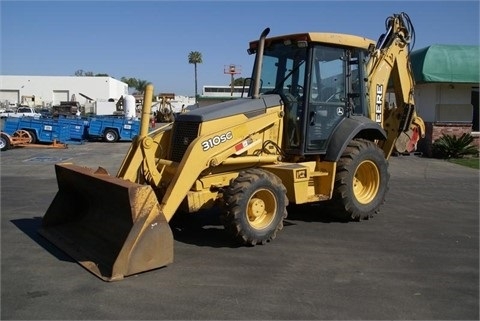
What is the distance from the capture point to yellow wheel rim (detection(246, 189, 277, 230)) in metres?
6.43

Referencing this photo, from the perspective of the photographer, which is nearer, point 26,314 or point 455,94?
point 26,314

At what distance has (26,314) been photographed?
432cm

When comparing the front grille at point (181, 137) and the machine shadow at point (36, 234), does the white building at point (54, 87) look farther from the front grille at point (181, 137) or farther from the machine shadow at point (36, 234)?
the front grille at point (181, 137)

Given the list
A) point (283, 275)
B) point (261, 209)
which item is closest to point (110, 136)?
point (261, 209)

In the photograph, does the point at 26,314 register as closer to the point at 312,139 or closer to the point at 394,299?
the point at 394,299

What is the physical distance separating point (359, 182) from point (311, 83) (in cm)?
208

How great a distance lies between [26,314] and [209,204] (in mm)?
2772

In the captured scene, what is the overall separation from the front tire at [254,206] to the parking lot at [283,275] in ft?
0.73

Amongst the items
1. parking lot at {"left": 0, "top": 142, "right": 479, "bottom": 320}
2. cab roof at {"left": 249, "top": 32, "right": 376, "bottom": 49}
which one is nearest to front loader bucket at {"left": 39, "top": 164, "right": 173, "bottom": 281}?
parking lot at {"left": 0, "top": 142, "right": 479, "bottom": 320}

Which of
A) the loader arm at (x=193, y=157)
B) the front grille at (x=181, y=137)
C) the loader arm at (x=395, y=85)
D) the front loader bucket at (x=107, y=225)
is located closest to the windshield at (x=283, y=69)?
the loader arm at (x=193, y=157)

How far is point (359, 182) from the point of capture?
27.4ft

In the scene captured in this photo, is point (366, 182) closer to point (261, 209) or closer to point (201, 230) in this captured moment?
point (261, 209)

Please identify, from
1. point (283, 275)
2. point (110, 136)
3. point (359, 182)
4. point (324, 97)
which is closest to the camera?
point (283, 275)

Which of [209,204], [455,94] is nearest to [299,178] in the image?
[209,204]
